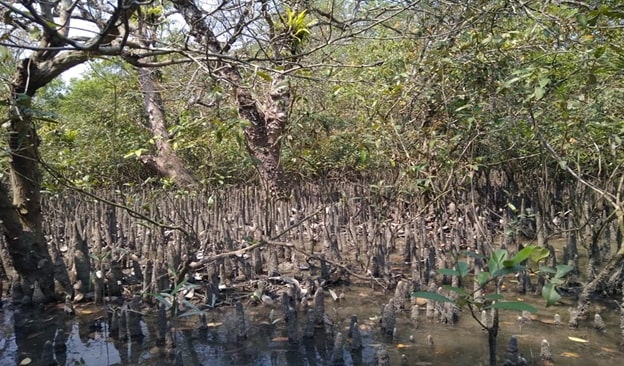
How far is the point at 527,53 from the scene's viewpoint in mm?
4082

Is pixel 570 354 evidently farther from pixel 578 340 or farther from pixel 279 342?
pixel 279 342

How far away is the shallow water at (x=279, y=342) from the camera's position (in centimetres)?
276

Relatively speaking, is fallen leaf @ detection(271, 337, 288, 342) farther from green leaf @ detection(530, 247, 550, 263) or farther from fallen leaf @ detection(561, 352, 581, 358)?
green leaf @ detection(530, 247, 550, 263)

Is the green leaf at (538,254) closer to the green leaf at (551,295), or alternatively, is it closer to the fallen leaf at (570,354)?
the green leaf at (551,295)

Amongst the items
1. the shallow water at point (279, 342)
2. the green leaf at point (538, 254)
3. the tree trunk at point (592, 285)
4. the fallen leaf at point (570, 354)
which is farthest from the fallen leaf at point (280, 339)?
the green leaf at point (538, 254)

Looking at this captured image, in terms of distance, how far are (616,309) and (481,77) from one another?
1.78 m

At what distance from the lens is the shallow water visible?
2.76m

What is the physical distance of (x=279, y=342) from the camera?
2998mm

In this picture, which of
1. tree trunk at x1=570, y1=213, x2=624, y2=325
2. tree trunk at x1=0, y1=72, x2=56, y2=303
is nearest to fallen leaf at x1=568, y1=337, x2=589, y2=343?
tree trunk at x1=570, y1=213, x2=624, y2=325

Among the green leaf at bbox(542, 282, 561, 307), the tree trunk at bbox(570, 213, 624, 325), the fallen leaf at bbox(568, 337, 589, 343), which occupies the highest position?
the green leaf at bbox(542, 282, 561, 307)

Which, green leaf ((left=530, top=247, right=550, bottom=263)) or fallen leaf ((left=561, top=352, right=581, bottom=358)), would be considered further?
fallen leaf ((left=561, top=352, right=581, bottom=358))

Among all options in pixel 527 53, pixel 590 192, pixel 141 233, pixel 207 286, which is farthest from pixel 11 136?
pixel 590 192

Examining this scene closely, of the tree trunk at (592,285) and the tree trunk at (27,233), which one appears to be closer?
the tree trunk at (592,285)

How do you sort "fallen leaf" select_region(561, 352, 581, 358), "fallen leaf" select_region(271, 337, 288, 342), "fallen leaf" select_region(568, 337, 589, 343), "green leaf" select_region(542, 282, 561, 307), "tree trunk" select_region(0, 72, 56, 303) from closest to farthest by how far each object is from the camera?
"green leaf" select_region(542, 282, 561, 307)
"fallen leaf" select_region(561, 352, 581, 358)
"fallen leaf" select_region(568, 337, 589, 343)
"fallen leaf" select_region(271, 337, 288, 342)
"tree trunk" select_region(0, 72, 56, 303)
